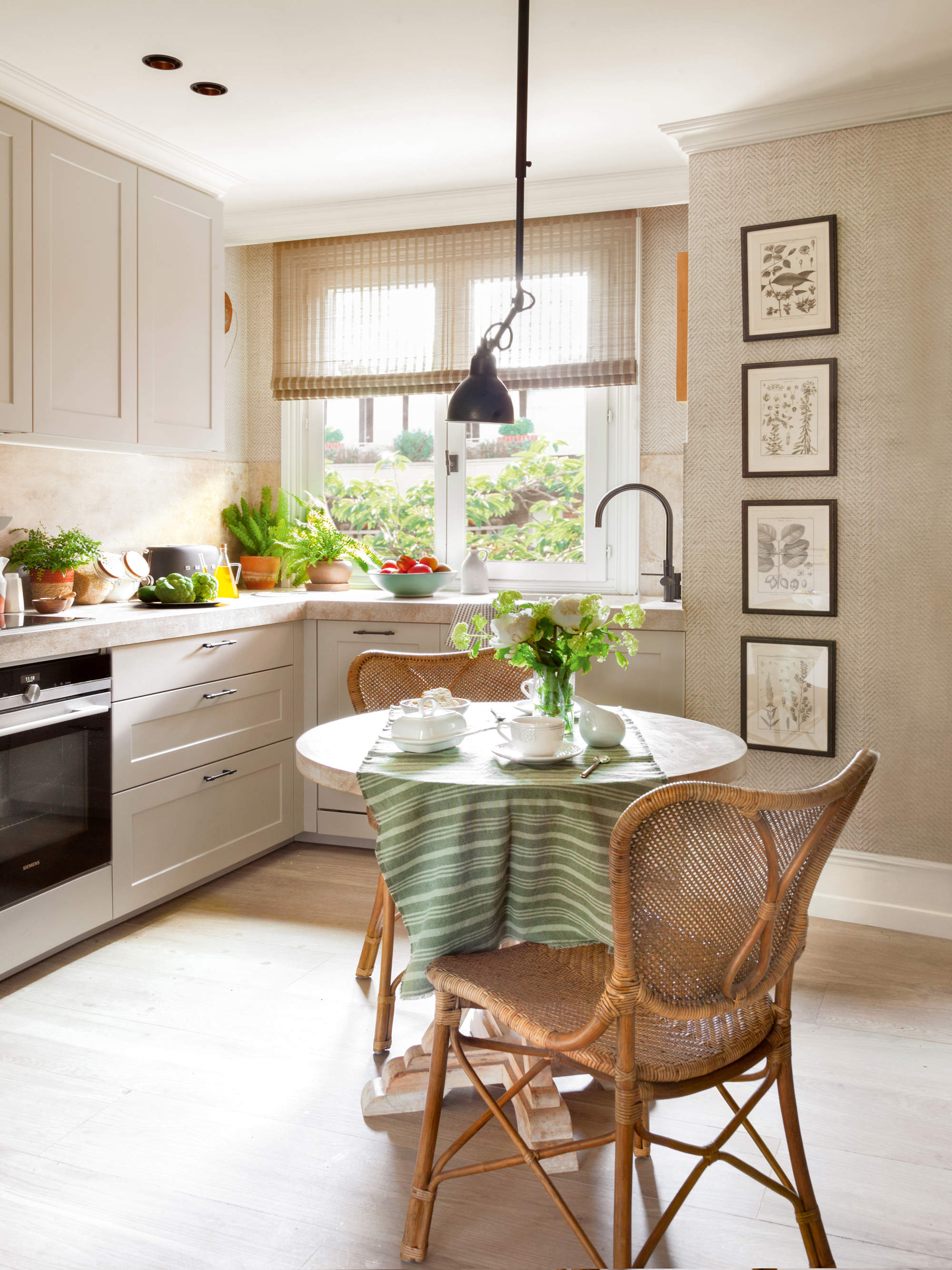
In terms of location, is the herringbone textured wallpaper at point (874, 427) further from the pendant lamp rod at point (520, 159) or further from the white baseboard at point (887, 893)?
the pendant lamp rod at point (520, 159)

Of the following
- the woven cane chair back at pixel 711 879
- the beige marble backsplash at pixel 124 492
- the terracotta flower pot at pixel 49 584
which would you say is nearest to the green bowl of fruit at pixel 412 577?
the beige marble backsplash at pixel 124 492

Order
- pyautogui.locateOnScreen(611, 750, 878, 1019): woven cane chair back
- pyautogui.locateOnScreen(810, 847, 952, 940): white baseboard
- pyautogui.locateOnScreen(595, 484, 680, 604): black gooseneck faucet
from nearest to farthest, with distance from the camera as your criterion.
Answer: pyautogui.locateOnScreen(611, 750, 878, 1019): woven cane chair back, pyautogui.locateOnScreen(810, 847, 952, 940): white baseboard, pyautogui.locateOnScreen(595, 484, 680, 604): black gooseneck faucet

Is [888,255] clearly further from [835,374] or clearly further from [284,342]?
[284,342]

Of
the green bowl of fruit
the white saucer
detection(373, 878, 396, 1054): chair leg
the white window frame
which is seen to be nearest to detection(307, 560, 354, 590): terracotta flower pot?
the white window frame

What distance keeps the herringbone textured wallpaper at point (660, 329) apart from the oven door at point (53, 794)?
2.27 m

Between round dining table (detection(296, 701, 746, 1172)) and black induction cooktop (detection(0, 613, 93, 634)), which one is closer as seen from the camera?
round dining table (detection(296, 701, 746, 1172))

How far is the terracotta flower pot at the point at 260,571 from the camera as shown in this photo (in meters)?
4.36

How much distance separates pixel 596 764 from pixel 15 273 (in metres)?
2.23

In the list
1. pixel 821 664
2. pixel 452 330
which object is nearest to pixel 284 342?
pixel 452 330

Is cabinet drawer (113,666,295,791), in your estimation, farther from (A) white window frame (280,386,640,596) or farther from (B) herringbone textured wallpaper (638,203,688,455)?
(B) herringbone textured wallpaper (638,203,688,455)

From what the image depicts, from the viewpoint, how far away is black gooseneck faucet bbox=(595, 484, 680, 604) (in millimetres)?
3514

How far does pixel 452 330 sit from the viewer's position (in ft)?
13.7

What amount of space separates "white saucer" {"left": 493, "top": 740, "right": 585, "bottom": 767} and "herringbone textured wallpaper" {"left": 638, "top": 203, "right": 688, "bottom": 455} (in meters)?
2.24

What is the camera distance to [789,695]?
3254 mm
